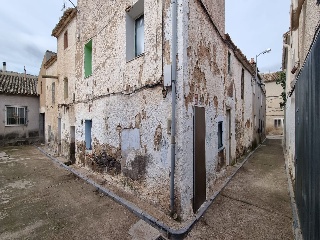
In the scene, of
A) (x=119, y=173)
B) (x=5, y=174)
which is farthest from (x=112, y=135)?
(x=5, y=174)

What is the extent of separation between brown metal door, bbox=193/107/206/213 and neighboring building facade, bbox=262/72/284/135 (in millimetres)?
24925

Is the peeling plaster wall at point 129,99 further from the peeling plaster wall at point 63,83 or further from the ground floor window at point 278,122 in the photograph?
the ground floor window at point 278,122

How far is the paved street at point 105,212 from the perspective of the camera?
Result: 12.3ft

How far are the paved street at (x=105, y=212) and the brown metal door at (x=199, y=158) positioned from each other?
1.38 feet

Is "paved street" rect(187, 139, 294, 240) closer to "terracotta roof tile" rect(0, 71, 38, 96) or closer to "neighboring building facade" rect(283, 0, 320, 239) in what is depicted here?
"neighboring building facade" rect(283, 0, 320, 239)

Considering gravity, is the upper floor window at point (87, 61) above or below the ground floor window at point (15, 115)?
above

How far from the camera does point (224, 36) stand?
22.9 feet

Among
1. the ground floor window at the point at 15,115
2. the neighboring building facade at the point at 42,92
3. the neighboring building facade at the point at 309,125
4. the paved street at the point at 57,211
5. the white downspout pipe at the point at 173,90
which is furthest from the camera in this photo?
the ground floor window at the point at 15,115

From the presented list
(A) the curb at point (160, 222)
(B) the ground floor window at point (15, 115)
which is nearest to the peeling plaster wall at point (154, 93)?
(A) the curb at point (160, 222)

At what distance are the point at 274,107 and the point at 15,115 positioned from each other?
101ft

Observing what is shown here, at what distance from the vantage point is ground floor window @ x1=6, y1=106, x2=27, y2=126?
15.3 metres

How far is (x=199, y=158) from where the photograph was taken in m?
4.79

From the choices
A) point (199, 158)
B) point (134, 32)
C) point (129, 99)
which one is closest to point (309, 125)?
point (199, 158)

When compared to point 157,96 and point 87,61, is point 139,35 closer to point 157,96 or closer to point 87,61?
point 157,96
